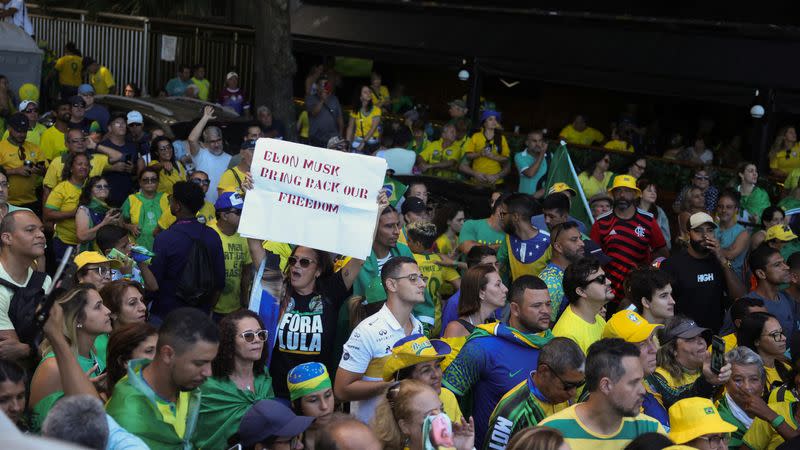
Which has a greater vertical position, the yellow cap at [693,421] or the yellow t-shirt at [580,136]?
the yellow t-shirt at [580,136]

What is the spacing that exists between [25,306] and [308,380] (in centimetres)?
190

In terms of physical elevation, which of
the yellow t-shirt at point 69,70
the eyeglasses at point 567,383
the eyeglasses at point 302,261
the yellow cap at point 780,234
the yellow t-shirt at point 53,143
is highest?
the yellow t-shirt at point 69,70

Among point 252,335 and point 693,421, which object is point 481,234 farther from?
point 693,421

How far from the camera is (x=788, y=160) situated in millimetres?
14797

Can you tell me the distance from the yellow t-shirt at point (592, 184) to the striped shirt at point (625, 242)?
2507 millimetres

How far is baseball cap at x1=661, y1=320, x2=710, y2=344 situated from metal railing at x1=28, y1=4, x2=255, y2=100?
50.2ft

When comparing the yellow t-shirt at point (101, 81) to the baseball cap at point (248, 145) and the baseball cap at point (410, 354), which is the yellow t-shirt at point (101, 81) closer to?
the baseball cap at point (248, 145)

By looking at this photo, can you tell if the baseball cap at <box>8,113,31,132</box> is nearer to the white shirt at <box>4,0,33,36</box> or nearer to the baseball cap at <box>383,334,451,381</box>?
the white shirt at <box>4,0,33,36</box>

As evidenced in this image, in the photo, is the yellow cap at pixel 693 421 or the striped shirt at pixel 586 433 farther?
the yellow cap at pixel 693 421

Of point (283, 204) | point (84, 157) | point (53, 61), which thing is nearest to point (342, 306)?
point (283, 204)

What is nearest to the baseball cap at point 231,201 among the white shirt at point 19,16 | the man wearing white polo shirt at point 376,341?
the man wearing white polo shirt at point 376,341

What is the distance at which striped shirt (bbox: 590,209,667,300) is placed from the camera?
9.96m

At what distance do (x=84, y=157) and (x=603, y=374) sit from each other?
Result: 6442 mm

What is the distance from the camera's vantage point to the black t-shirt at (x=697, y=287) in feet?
30.7
